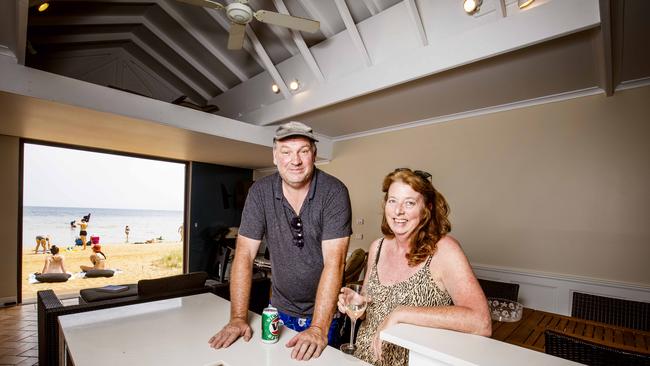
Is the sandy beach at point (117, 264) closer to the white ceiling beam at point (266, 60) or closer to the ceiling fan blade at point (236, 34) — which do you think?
the white ceiling beam at point (266, 60)

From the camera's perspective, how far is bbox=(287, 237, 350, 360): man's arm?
1.08 m

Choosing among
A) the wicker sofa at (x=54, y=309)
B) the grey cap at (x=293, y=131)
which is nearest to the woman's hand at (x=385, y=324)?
the grey cap at (x=293, y=131)

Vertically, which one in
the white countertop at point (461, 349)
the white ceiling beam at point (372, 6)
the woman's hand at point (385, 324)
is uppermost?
the white ceiling beam at point (372, 6)

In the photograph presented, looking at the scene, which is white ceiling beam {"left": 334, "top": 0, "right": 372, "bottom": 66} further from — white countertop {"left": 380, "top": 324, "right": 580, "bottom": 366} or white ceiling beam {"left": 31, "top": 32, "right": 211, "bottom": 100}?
white ceiling beam {"left": 31, "top": 32, "right": 211, "bottom": 100}

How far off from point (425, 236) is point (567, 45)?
7.98 ft

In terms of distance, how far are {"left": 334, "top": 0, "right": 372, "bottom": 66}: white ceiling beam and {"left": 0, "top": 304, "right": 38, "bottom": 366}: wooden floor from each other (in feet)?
14.6

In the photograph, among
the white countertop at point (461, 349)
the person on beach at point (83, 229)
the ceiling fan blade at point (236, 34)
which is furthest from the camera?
the person on beach at point (83, 229)

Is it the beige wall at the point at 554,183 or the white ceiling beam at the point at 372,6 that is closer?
the beige wall at the point at 554,183

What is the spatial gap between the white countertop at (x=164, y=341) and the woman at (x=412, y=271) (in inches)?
10.0

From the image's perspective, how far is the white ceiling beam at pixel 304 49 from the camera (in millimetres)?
3764

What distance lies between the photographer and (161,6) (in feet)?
14.8

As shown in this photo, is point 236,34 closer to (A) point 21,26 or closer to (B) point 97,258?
(A) point 21,26

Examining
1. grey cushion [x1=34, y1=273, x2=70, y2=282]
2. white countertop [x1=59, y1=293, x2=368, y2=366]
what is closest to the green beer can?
white countertop [x1=59, y1=293, x2=368, y2=366]

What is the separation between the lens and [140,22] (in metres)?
5.04
